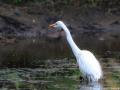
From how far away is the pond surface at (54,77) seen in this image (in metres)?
15.1

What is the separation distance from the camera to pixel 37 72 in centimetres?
1791

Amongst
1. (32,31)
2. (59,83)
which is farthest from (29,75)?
(32,31)

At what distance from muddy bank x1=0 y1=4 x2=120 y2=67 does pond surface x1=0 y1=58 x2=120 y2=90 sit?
281 cm

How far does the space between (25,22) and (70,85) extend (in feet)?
65.2

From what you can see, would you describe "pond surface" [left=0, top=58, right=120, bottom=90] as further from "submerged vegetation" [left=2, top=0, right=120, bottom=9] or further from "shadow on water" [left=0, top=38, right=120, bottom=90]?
"submerged vegetation" [left=2, top=0, right=120, bottom=9]

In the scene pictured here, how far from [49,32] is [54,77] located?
18.3m

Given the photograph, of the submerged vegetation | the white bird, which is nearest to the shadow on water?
the white bird

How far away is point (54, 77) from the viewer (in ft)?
55.1

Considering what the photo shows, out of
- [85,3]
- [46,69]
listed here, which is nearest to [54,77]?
[46,69]

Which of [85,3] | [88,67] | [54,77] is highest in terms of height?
[85,3]

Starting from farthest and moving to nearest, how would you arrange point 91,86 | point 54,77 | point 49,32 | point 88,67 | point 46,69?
point 49,32, point 46,69, point 54,77, point 88,67, point 91,86

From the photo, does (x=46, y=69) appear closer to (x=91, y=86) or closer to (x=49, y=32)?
(x=91, y=86)

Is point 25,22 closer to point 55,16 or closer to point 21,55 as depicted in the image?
point 55,16

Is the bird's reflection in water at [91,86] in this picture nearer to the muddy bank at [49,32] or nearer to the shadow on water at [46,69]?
the shadow on water at [46,69]
